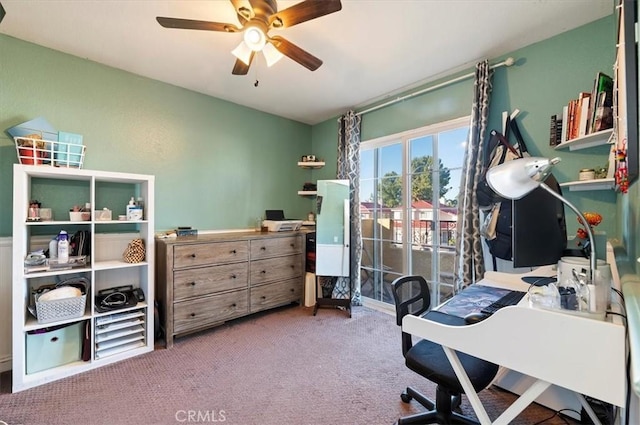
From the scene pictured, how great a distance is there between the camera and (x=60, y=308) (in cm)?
194

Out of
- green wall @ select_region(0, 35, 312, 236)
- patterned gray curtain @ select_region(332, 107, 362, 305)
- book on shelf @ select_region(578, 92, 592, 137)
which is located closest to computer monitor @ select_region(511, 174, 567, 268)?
book on shelf @ select_region(578, 92, 592, 137)

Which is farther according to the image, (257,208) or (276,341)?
(257,208)

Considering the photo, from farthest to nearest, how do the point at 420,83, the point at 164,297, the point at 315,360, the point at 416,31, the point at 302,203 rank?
the point at 302,203
the point at 420,83
the point at 164,297
the point at 315,360
the point at 416,31

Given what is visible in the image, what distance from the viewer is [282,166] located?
3846mm

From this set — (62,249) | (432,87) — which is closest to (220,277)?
(62,249)

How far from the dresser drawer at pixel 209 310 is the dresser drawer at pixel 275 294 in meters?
0.11

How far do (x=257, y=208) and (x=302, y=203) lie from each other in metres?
0.77

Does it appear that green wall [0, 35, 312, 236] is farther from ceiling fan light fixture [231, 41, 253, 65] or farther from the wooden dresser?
ceiling fan light fixture [231, 41, 253, 65]

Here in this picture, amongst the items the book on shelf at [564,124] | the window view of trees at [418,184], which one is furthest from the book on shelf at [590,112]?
the window view of trees at [418,184]

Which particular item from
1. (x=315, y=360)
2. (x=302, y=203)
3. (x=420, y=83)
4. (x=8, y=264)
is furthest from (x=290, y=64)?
(x=8, y=264)

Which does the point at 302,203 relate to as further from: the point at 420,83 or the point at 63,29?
the point at 63,29

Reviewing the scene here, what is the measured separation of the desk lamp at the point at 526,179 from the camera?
0.92 meters

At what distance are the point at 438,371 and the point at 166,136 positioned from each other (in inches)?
123

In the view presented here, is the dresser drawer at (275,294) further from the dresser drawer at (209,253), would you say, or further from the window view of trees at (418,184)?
the window view of trees at (418,184)
